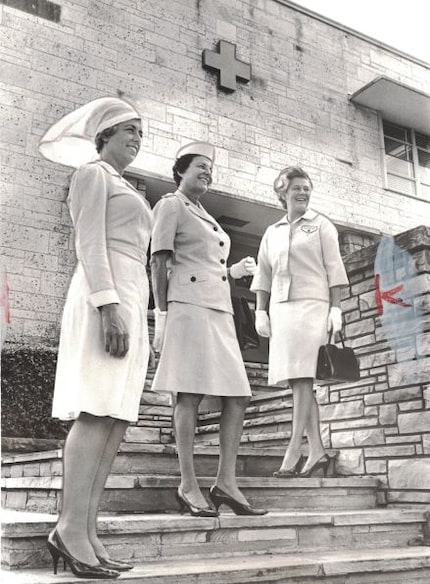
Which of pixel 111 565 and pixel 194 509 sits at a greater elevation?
pixel 194 509

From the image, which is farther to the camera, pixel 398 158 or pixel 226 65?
pixel 398 158

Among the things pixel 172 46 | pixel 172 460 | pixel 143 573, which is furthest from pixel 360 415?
pixel 172 46

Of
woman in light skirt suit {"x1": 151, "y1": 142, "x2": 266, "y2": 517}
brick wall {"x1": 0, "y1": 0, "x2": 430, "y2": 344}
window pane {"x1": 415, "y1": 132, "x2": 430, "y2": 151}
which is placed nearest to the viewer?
woman in light skirt suit {"x1": 151, "y1": 142, "x2": 266, "y2": 517}

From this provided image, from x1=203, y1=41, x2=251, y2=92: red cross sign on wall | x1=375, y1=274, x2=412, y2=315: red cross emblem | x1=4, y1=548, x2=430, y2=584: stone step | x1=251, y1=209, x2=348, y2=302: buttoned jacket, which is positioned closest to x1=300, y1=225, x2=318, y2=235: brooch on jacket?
x1=251, y1=209, x2=348, y2=302: buttoned jacket

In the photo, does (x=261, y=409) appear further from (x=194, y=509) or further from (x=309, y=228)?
(x=194, y=509)

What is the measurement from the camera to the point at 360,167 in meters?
4.20

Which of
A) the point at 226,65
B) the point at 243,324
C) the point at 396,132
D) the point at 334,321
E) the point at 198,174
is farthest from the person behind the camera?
the point at 396,132

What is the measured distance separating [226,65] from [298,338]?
1.88 m

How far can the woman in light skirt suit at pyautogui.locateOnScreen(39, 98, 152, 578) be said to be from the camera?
1582 millimetres

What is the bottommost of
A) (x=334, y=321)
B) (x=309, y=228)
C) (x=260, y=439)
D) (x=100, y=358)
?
(x=260, y=439)

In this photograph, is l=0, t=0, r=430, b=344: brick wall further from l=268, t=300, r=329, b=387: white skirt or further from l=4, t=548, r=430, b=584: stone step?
l=4, t=548, r=430, b=584: stone step

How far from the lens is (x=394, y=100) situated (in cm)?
438

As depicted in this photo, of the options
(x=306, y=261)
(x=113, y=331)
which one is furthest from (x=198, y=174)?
(x=113, y=331)

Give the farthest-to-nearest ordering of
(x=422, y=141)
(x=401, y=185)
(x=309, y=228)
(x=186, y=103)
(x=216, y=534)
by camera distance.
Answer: (x=422, y=141), (x=401, y=185), (x=186, y=103), (x=309, y=228), (x=216, y=534)
